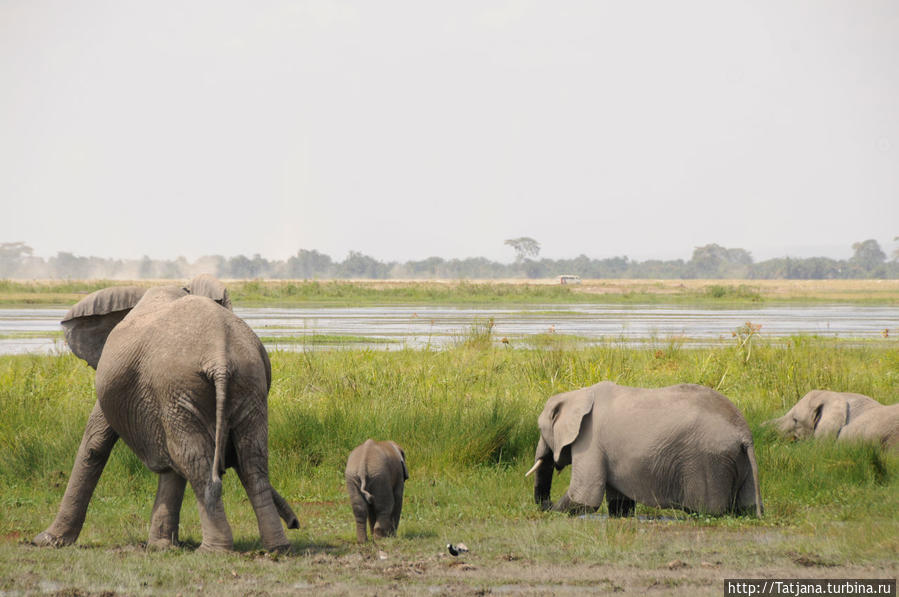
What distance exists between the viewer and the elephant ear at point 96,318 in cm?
779

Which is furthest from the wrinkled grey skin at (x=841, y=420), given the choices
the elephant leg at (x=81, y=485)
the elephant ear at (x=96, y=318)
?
the elephant leg at (x=81, y=485)

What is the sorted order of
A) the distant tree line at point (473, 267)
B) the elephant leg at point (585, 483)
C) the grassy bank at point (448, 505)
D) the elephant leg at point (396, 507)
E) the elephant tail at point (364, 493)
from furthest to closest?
1. the distant tree line at point (473, 267)
2. the elephant leg at point (585, 483)
3. the elephant leg at point (396, 507)
4. the elephant tail at point (364, 493)
5. the grassy bank at point (448, 505)

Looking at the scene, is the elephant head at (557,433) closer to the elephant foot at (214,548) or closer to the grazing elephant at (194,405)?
the grazing elephant at (194,405)

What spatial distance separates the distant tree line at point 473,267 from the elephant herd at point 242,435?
489ft

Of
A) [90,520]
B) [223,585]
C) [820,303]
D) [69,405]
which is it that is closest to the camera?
[223,585]

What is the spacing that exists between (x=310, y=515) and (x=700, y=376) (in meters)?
8.64

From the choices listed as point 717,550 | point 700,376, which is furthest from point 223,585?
point 700,376

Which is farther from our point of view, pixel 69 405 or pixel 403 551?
pixel 69 405

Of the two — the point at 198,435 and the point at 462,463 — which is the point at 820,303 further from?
the point at 198,435

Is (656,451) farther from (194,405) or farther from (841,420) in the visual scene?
(841,420)

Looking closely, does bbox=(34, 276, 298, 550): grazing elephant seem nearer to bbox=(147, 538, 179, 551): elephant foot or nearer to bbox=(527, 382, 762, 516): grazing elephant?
bbox=(147, 538, 179, 551): elephant foot

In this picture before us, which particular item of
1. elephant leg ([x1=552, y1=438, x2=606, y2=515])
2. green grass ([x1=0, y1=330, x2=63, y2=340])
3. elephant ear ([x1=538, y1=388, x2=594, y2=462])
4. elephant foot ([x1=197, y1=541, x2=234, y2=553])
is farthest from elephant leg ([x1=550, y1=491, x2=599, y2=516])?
green grass ([x1=0, y1=330, x2=63, y2=340])

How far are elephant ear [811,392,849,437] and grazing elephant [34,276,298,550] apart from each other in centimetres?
654

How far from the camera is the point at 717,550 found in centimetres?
674
